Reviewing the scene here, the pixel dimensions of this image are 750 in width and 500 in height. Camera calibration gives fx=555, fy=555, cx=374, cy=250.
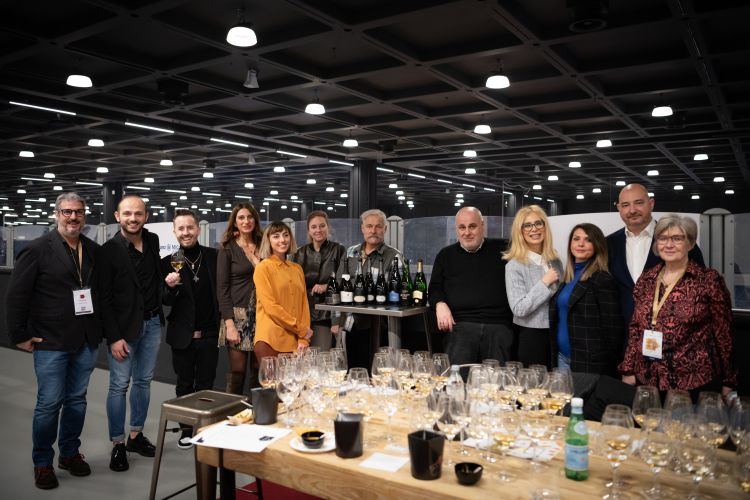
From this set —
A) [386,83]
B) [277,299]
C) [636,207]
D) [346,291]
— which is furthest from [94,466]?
[386,83]

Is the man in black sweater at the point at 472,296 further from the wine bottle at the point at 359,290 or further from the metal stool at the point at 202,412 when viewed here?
the metal stool at the point at 202,412

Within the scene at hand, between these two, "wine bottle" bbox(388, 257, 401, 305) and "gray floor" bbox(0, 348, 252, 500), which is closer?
"gray floor" bbox(0, 348, 252, 500)

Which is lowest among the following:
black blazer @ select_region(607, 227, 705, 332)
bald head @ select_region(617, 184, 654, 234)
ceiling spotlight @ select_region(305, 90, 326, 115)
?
black blazer @ select_region(607, 227, 705, 332)

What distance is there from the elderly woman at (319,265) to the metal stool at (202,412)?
5.82 ft

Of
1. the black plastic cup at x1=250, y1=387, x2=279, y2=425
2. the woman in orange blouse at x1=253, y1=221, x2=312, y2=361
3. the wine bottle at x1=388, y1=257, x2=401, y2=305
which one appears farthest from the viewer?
the wine bottle at x1=388, y1=257, x2=401, y2=305

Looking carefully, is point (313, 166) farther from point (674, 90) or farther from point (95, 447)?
point (95, 447)

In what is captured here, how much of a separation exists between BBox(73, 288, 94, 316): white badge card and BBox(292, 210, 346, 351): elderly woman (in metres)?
1.57

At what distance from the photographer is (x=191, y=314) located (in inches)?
147

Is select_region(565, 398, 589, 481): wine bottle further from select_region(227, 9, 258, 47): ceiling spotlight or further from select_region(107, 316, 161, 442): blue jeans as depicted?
select_region(227, 9, 258, 47): ceiling spotlight

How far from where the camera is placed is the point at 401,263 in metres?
4.36

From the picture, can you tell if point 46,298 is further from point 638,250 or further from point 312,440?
point 638,250

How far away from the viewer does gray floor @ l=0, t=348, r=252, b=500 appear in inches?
121

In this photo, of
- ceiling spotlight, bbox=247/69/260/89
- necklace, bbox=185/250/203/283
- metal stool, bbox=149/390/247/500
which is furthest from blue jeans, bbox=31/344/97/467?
ceiling spotlight, bbox=247/69/260/89

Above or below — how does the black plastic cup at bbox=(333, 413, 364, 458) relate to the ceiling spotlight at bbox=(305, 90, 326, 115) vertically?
below
